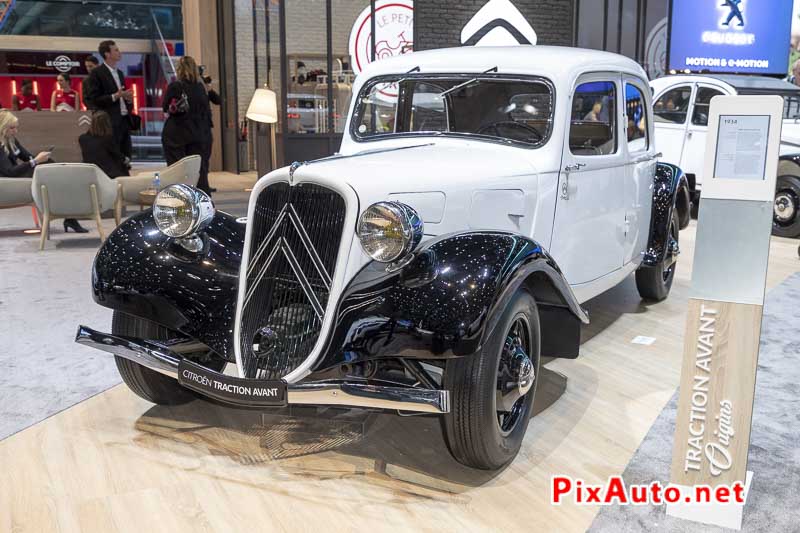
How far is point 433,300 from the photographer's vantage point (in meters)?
2.52

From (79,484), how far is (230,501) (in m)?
0.56

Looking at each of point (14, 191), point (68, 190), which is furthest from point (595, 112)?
point (14, 191)

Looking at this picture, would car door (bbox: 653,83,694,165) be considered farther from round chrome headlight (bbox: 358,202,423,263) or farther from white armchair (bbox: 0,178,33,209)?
round chrome headlight (bbox: 358,202,423,263)

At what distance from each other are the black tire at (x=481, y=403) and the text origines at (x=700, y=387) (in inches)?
24.2

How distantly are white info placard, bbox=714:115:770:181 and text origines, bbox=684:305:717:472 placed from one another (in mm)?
417

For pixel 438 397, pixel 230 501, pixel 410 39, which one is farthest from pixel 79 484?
pixel 410 39

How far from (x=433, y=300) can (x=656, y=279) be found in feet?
9.59

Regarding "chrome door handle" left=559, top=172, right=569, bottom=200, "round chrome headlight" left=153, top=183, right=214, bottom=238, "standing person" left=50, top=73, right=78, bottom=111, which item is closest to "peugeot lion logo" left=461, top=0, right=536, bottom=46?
"standing person" left=50, top=73, right=78, bottom=111

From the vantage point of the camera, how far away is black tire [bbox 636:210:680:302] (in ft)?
16.3

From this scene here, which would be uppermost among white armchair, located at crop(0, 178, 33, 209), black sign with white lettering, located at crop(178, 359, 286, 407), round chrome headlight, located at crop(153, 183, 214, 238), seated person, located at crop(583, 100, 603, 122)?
seated person, located at crop(583, 100, 603, 122)

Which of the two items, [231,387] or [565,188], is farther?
[565,188]

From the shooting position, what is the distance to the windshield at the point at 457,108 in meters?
3.71

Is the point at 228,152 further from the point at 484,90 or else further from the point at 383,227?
the point at 383,227

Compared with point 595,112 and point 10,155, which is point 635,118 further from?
point 10,155
